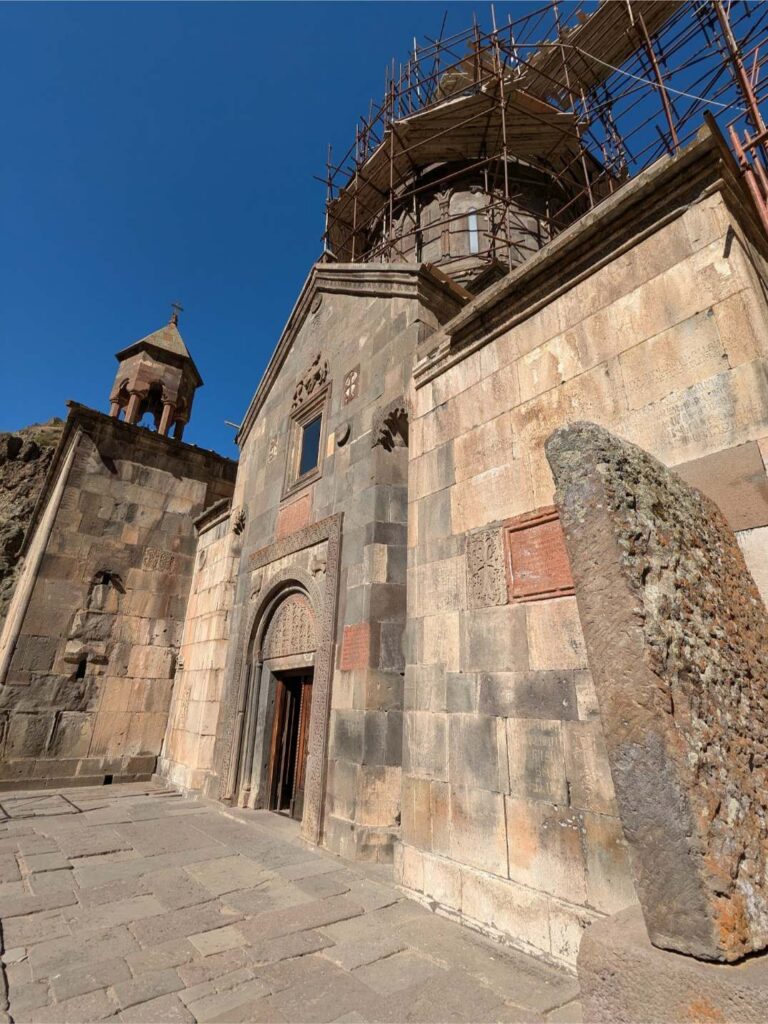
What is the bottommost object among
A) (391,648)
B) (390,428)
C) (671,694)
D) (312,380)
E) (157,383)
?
(671,694)

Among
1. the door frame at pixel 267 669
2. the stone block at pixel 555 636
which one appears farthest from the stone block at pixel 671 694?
the door frame at pixel 267 669

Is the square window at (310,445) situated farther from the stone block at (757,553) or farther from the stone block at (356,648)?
the stone block at (757,553)

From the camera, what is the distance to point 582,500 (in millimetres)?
1877

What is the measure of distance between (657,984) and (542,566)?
2.58 m

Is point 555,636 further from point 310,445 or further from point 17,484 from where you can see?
point 17,484

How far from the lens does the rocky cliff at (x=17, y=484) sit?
15.9 m

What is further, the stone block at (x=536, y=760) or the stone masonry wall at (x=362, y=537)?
the stone masonry wall at (x=362, y=537)

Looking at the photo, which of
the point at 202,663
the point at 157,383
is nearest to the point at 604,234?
the point at 202,663

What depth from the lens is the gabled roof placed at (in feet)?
45.2

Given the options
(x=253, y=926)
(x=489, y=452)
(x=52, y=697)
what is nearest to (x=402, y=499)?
(x=489, y=452)

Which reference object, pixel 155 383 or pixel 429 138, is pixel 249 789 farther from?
pixel 429 138

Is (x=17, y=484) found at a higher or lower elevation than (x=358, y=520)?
higher

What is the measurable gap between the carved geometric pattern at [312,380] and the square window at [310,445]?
0.48 meters

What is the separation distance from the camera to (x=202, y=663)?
9312 millimetres
